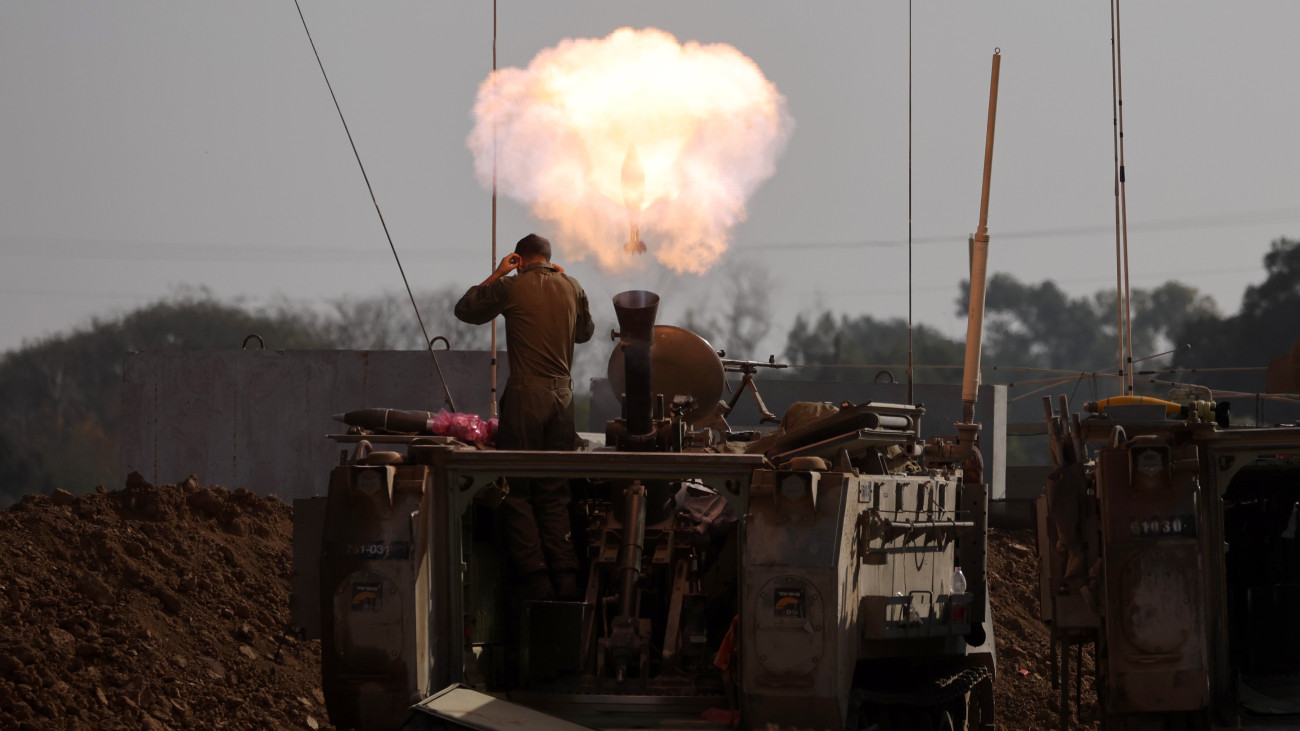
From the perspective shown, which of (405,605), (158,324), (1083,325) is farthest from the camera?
(1083,325)

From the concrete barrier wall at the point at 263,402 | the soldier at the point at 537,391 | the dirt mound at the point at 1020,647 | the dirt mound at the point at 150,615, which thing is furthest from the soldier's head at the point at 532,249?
the concrete barrier wall at the point at 263,402

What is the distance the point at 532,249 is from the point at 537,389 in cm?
84

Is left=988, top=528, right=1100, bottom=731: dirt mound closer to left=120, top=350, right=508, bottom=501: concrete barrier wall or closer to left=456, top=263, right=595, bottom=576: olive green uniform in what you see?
left=456, top=263, right=595, bottom=576: olive green uniform

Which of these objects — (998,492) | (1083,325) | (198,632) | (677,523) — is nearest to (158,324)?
(998,492)

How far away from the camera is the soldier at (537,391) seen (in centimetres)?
968

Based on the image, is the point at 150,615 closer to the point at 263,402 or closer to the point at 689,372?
the point at 689,372

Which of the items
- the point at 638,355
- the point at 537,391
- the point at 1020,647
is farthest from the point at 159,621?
the point at 1020,647

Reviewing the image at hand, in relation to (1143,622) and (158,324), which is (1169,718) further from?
(158,324)

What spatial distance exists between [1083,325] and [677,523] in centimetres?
7219

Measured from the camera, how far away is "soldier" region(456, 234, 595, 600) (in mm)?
9680

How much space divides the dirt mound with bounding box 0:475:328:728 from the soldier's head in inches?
155

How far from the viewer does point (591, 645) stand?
967 centimetres

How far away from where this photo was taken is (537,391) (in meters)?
9.93

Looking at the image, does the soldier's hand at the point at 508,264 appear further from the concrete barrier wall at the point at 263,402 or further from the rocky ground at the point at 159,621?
the concrete barrier wall at the point at 263,402
